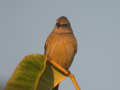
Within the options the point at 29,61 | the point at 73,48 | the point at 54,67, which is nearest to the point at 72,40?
the point at 73,48

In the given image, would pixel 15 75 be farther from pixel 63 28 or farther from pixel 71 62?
pixel 71 62

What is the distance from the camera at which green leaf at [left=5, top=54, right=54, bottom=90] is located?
1.70m

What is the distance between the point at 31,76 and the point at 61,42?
626 millimetres

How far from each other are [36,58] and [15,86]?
227 mm

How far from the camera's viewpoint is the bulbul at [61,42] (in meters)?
2.32

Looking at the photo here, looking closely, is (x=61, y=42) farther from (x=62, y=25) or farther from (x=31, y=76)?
(x=31, y=76)

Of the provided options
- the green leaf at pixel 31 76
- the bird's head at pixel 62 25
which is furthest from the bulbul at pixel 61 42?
the green leaf at pixel 31 76

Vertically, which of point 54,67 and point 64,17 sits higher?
point 64,17

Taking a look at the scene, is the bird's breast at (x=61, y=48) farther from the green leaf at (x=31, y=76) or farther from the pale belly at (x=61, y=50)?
the green leaf at (x=31, y=76)

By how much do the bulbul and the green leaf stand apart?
1.49 ft

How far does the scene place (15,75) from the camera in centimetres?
171

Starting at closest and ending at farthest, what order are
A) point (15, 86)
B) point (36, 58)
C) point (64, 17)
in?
1. point (15, 86)
2. point (36, 58)
3. point (64, 17)

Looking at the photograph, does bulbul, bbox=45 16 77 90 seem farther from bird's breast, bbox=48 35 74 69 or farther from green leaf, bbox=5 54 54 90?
green leaf, bbox=5 54 54 90

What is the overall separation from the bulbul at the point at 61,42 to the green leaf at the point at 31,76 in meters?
0.45
